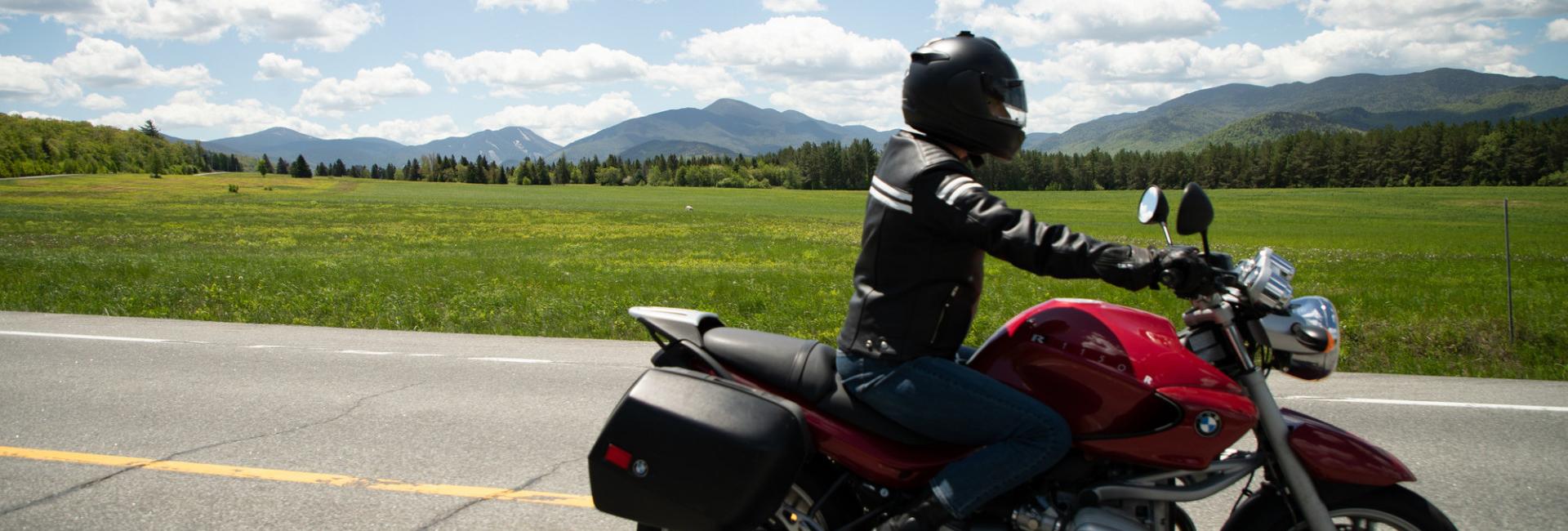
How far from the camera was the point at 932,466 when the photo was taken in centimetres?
306

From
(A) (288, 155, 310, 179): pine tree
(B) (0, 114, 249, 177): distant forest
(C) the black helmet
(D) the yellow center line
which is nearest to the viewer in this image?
(C) the black helmet

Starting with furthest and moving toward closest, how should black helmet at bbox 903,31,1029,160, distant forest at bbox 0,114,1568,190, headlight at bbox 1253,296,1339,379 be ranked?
distant forest at bbox 0,114,1568,190, black helmet at bbox 903,31,1029,160, headlight at bbox 1253,296,1339,379

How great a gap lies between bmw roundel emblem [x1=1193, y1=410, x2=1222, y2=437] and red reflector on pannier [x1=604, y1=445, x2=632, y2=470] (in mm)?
1724

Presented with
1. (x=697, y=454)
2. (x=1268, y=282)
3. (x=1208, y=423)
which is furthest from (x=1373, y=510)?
(x=697, y=454)

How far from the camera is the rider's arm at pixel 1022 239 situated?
2578 mm

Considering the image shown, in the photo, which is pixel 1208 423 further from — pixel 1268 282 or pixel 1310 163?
pixel 1310 163

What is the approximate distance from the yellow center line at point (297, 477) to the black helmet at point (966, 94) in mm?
2802

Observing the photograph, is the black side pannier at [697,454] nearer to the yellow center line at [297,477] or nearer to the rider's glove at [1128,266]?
the rider's glove at [1128,266]

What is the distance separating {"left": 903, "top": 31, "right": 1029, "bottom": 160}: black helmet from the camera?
2881 millimetres

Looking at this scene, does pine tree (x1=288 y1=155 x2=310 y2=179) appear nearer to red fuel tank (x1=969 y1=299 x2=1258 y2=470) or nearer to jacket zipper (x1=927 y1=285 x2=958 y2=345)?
jacket zipper (x1=927 y1=285 x2=958 y2=345)

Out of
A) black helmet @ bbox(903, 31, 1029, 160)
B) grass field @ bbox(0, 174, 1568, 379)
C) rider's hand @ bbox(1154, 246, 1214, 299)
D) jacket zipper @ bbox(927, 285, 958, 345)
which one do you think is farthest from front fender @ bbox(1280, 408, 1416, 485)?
grass field @ bbox(0, 174, 1568, 379)

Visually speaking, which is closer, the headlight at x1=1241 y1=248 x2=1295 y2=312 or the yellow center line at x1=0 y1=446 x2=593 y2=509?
the headlight at x1=1241 y1=248 x2=1295 y2=312

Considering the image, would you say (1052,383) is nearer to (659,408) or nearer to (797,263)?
(659,408)

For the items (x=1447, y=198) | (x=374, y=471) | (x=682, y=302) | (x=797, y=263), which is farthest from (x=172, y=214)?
(x=1447, y=198)
